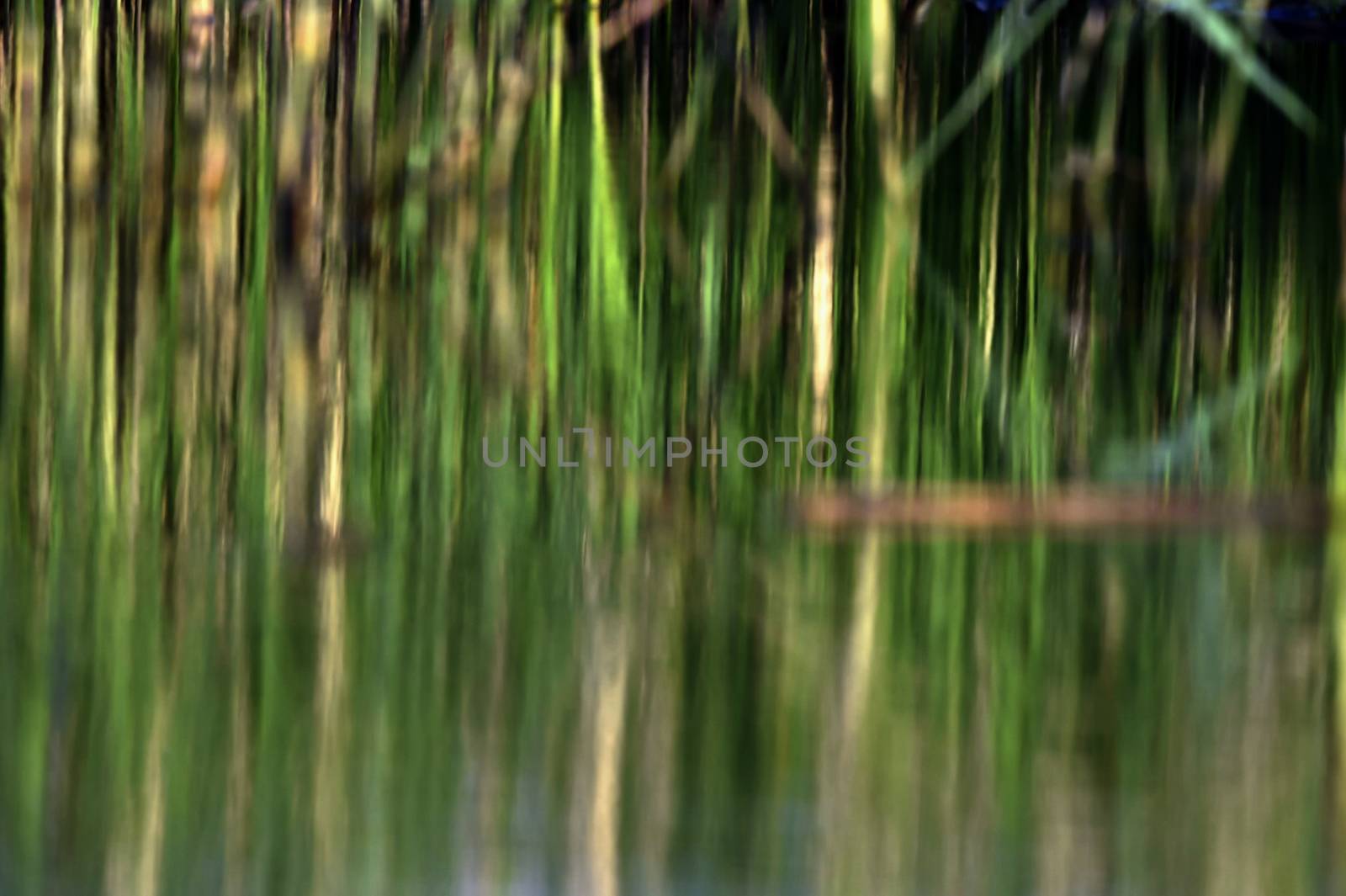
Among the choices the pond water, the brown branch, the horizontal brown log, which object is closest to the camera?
the pond water

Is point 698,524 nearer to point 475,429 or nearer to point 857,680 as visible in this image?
point 475,429

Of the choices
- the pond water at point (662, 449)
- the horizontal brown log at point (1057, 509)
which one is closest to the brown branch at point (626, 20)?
the pond water at point (662, 449)

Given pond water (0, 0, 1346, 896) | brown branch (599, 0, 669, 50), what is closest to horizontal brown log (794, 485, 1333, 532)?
pond water (0, 0, 1346, 896)

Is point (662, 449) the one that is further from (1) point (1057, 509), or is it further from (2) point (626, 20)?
(2) point (626, 20)

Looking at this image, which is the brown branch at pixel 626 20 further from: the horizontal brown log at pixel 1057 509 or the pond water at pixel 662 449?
the horizontal brown log at pixel 1057 509

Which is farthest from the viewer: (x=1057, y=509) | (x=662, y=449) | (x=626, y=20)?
(x=626, y=20)

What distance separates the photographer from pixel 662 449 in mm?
2037

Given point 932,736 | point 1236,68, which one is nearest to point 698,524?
point 932,736

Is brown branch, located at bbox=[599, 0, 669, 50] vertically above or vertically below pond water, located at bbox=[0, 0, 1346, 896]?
above

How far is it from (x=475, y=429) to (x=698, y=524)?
0.26 m

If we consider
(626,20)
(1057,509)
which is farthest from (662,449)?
(626,20)

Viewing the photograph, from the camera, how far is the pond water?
117 centimetres

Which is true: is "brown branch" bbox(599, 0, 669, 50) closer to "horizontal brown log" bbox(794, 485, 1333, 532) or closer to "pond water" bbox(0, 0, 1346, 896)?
"pond water" bbox(0, 0, 1346, 896)

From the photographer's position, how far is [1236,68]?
9.35 ft
